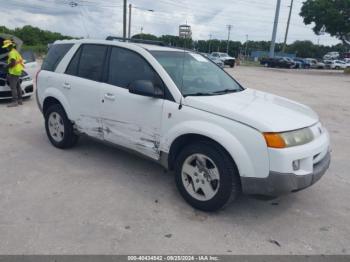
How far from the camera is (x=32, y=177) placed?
171 inches

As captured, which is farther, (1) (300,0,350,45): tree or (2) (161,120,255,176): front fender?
(1) (300,0,350,45): tree

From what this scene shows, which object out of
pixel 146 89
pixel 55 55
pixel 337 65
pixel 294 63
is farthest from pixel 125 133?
pixel 337 65

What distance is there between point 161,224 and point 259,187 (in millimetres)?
1037

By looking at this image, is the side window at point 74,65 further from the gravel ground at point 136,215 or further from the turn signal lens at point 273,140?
the turn signal lens at point 273,140

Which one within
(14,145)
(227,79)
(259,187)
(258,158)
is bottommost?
(14,145)

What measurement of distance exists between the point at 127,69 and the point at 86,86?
76 cm

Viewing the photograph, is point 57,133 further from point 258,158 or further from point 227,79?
point 258,158

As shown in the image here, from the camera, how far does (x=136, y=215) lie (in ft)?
11.4

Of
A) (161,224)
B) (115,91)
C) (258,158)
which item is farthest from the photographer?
(115,91)

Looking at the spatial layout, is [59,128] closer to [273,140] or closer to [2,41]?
[273,140]

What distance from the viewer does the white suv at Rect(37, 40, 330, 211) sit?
315cm

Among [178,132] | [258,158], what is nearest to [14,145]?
[178,132]

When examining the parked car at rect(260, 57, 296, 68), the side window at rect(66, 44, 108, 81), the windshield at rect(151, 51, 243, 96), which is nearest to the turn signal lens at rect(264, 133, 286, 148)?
the windshield at rect(151, 51, 243, 96)

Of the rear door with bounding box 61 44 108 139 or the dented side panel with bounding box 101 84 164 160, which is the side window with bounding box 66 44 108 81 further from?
the dented side panel with bounding box 101 84 164 160
